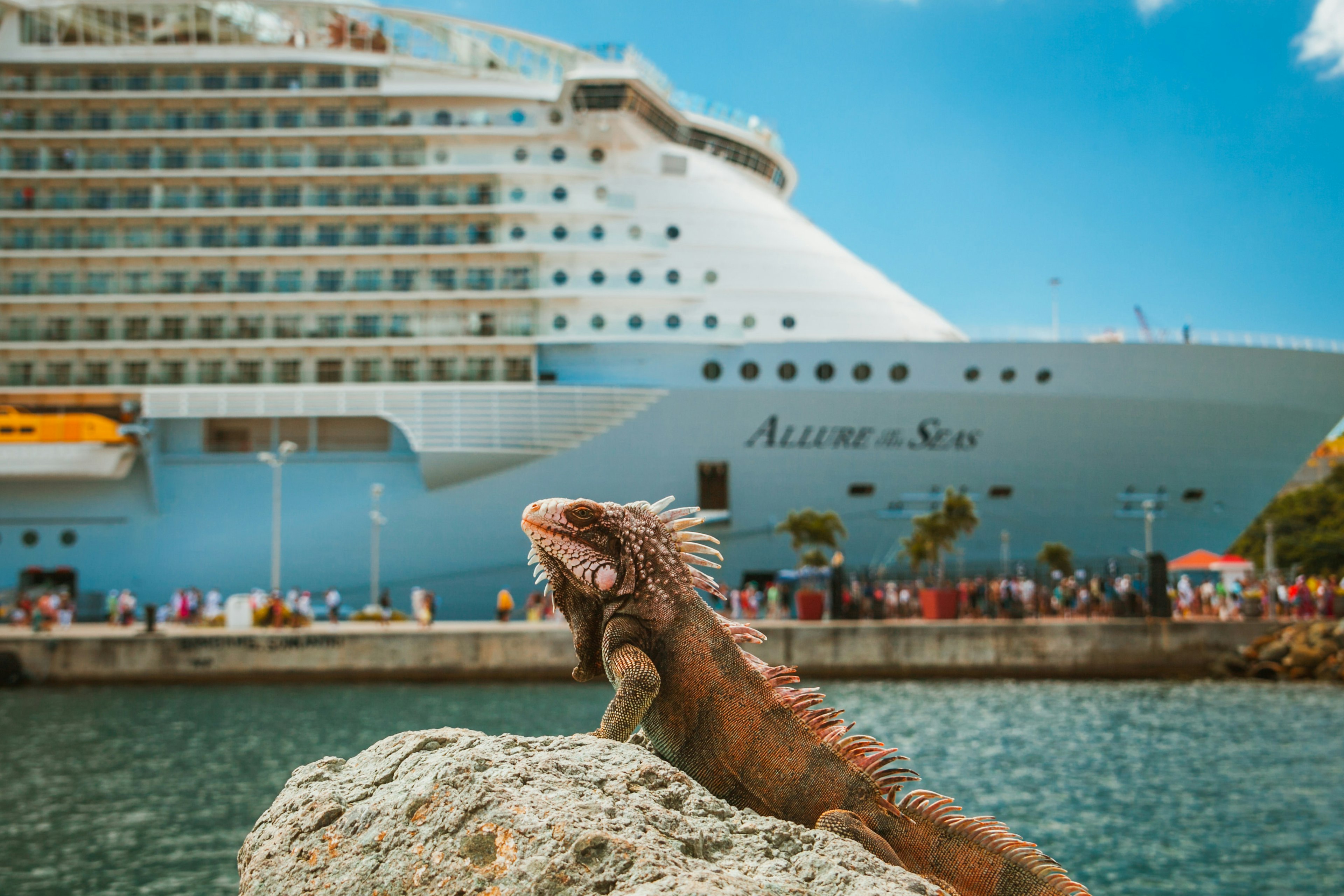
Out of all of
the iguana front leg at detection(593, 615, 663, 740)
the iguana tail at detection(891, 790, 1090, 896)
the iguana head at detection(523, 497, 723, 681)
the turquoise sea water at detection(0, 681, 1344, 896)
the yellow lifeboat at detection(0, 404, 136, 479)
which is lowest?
the turquoise sea water at detection(0, 681, 1344, 896)

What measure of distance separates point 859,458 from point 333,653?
45.2ft

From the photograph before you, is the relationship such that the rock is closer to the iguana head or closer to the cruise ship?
the iguana head

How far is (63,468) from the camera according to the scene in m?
29.3

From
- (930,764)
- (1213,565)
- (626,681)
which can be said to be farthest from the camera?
(1213,565)

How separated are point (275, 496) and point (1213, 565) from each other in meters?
24.6

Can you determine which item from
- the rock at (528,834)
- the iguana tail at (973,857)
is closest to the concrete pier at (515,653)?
the iguana tail at (973,857)

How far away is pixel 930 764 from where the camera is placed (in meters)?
15.6

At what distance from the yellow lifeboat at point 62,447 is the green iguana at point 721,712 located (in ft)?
96.9

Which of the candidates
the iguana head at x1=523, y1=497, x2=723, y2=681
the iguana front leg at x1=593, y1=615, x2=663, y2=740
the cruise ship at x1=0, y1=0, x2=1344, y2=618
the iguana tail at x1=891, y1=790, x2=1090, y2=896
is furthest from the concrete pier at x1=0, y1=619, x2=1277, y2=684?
the iguana tail at x1=891, y1=790, x2=1090, y2=896

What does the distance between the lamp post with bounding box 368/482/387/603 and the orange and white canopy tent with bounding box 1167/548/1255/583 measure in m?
20.2

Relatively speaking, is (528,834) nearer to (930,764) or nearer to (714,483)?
(930,764)

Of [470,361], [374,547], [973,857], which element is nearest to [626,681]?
[973,857]

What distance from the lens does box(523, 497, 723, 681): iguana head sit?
3551mm

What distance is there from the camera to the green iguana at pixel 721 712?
321 centimetres
